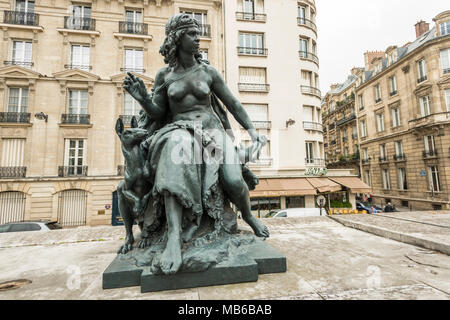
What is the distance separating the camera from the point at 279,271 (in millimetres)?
2229

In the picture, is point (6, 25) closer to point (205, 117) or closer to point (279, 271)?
point (205, 117)

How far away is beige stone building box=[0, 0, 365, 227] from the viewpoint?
13859 mm

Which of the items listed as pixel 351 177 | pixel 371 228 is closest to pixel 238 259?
pixel 371 228

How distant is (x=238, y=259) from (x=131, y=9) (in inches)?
765

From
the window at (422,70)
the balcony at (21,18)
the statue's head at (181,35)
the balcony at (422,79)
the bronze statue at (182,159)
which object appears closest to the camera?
the bronze statue at (182,159)

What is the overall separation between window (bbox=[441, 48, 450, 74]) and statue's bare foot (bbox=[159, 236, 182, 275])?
2627cm

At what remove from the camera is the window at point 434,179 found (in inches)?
757

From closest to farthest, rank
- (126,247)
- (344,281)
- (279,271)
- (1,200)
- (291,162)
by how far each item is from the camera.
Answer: (344,281) < (279,271) < (126,247) < (1,200) < (291,162)

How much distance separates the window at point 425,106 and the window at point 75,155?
27046 millimetres

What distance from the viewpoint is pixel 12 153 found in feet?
45.2

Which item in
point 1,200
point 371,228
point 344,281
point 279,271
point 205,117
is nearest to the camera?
point 344,281

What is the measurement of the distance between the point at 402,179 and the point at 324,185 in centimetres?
1176

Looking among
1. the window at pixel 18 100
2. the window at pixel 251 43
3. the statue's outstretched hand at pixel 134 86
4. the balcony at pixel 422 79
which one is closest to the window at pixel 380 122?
the balcony at pixel 422 79

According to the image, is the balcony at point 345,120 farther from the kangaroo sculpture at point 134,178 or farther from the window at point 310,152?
the kangaroo sculpture at point 134,178
